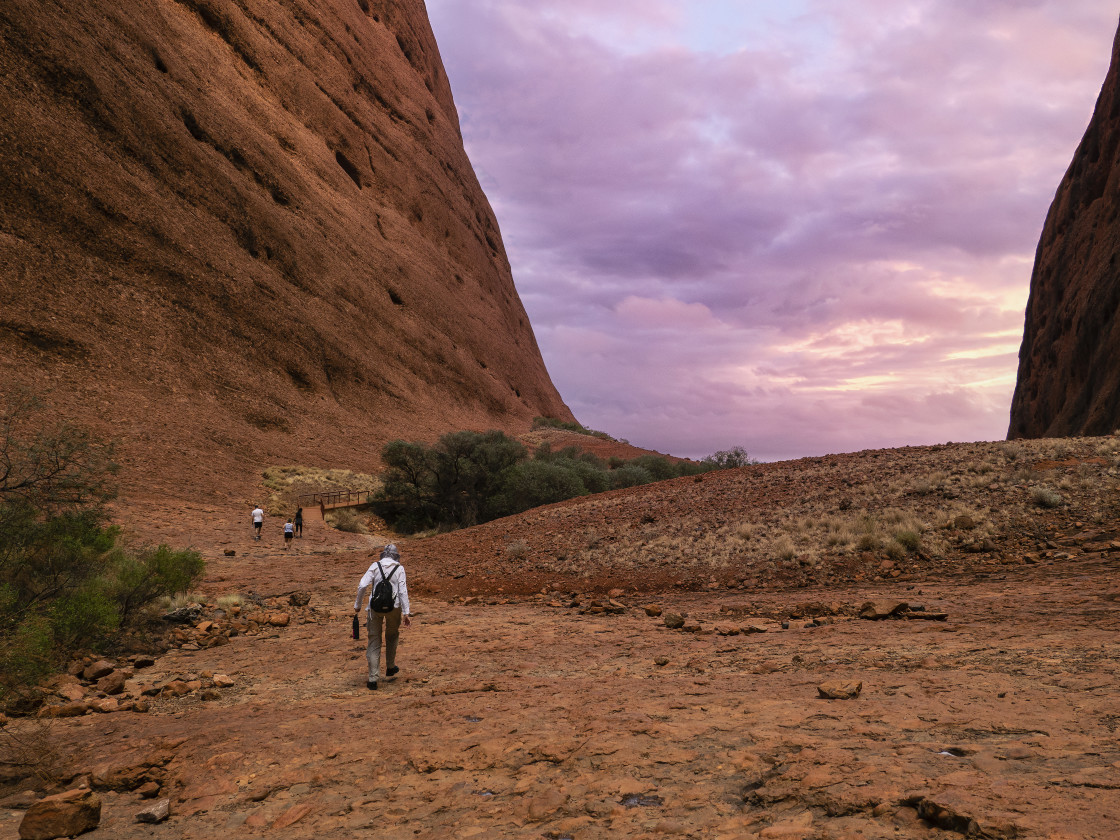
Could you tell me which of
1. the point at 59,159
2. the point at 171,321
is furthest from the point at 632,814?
the point at 59,159

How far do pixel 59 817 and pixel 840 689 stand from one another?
5.29m

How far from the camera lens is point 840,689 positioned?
5113 millimetres

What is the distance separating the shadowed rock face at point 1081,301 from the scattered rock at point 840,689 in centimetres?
3195

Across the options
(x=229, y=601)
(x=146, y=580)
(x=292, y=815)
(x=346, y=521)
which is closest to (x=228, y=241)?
(x=346, y=521)

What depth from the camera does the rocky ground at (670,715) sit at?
3512 millimetres

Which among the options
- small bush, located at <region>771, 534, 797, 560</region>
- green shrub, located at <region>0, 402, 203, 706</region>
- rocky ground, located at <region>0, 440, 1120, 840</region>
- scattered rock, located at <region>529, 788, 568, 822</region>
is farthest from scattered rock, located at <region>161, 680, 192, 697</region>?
small bush, located at <region>771, 534, 797, 560</region>

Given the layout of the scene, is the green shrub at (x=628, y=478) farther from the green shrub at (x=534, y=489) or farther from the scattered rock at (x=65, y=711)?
the scattered rock at (x=65, y=711)

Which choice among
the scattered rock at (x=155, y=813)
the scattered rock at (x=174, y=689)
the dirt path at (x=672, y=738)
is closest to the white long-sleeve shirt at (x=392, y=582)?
the dirt path at (x=672, y=738)

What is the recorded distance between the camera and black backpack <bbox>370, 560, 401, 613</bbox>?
7254 mm

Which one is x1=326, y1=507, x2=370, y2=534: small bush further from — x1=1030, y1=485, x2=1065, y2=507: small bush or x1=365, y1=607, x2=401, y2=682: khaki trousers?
x1=1030, y1=485, x2=1065, y2=507: small bush

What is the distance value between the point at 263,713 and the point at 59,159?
119ft

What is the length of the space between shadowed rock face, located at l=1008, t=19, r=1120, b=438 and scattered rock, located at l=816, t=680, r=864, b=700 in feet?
105

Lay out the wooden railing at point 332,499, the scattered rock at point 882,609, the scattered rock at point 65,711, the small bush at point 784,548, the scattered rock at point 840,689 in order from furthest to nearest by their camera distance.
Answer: the wooden railing at point 332,499 → the small bush at point 784,548 → the scattered rock at point 882,609 → the scattered rock at point 65,711 → the scattered rock at point 840,689

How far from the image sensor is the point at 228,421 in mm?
32531
